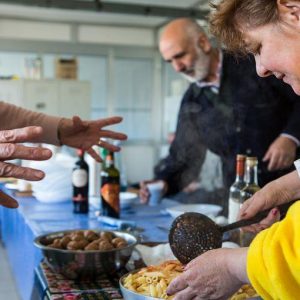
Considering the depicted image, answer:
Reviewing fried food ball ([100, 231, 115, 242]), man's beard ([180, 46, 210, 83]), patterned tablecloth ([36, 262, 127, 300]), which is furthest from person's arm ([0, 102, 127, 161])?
man's beard ([180, 46, 210, 83])

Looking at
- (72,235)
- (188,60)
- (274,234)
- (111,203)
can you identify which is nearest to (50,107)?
(188,60)

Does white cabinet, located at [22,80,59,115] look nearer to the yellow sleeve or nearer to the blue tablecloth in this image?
the blue tablecloth

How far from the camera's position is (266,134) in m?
2.68

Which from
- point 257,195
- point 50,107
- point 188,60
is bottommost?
point 50,107

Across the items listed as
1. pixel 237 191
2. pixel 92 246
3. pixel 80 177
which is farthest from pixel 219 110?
pixel 92 246

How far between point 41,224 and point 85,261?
825 mm

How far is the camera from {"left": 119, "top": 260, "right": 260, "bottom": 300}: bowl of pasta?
1046mm

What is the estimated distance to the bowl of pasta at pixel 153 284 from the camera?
3.43 feet

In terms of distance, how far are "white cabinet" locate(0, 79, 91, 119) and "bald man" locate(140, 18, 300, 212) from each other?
4568mm

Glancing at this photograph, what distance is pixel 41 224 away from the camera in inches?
81.1

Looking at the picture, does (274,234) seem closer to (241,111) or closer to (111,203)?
(111,203)

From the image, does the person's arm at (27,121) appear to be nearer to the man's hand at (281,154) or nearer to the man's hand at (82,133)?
the man's hand at (82,133)

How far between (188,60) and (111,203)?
3.56 feet

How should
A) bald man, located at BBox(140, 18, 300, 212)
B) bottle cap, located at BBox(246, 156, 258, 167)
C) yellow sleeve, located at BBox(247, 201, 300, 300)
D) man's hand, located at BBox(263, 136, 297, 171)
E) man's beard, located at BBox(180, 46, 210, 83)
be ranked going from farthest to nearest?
man's beard, located at BBox(180, 46, 210, 83) < bald man, located at BBox(140, 18, 300, 212) < man's hand, located at BBox(263, 136, 297, 171) < bottle cap, located at BBox(246, 156, 258, 167) < yellow sleeve, located at BBox(247, 201, 300, 300)
